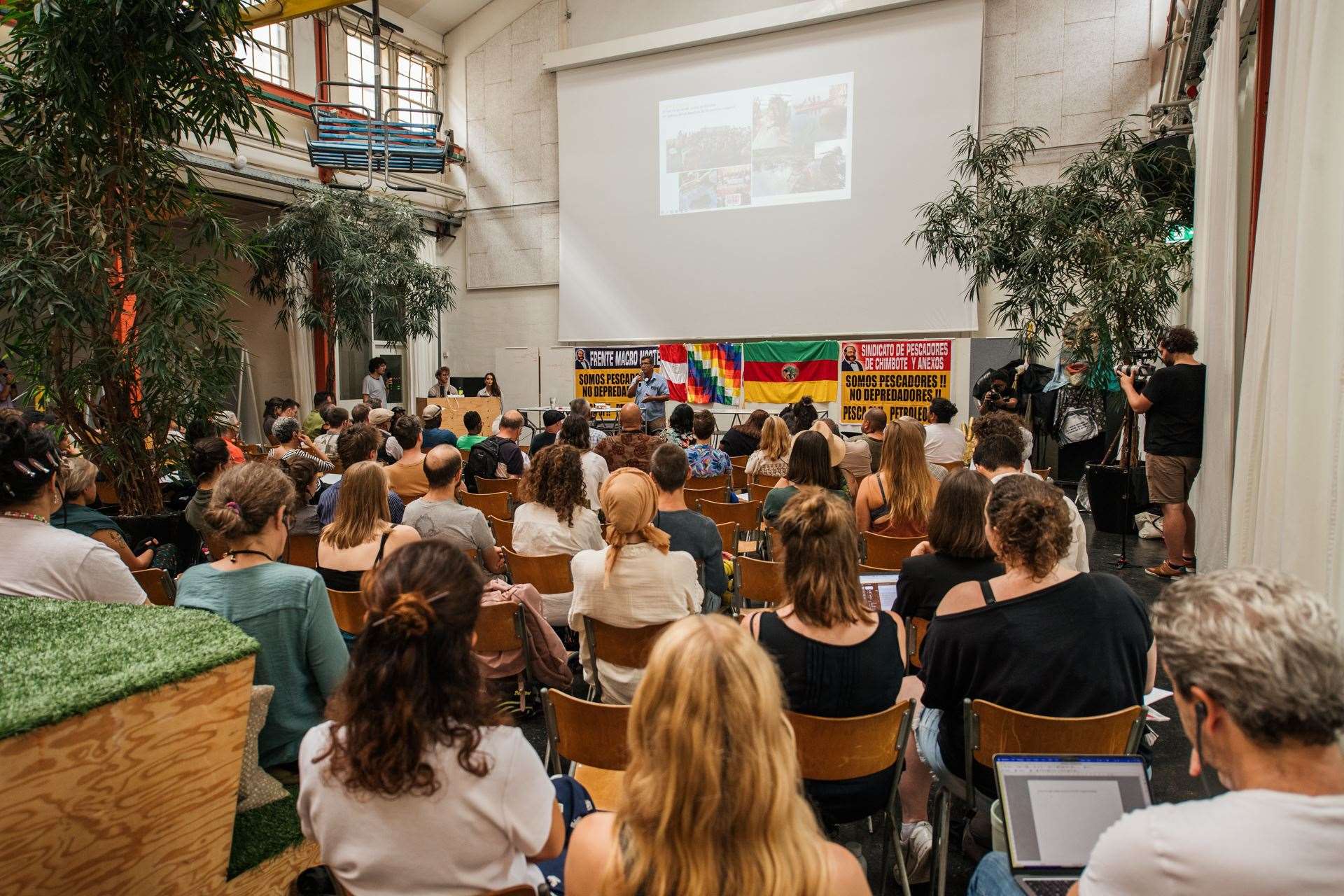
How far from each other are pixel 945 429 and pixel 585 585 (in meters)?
4.21

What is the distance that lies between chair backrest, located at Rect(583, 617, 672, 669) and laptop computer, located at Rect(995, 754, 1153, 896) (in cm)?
136

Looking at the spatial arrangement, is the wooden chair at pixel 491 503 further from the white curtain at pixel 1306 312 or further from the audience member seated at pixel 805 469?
the white curtain at pixel 1306 312

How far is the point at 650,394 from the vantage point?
1134cm

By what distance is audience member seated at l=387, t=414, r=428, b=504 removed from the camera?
16.3ft

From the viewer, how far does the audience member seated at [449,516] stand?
11.8ft

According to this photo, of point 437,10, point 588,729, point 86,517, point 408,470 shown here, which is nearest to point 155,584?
point 86,517

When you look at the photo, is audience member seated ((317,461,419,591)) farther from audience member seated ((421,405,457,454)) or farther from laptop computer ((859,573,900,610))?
audience member seated ((421,405,457,454))

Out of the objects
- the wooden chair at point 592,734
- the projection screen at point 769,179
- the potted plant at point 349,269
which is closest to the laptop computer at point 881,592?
the wooden chair at point 592,734

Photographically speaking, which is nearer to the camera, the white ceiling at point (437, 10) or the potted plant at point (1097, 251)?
the potted plant at point (1097, 251)

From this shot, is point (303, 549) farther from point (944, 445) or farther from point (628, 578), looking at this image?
point (944, 445)

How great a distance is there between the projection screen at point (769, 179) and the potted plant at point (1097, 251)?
10.7 ft

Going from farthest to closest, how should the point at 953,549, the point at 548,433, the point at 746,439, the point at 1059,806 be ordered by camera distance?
the point at 746,439
the point at 548,433
the point at 953,549
the point at 1059,806

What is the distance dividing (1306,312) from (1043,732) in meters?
1.89

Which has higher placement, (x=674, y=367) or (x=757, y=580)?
(x=674, y=367)
